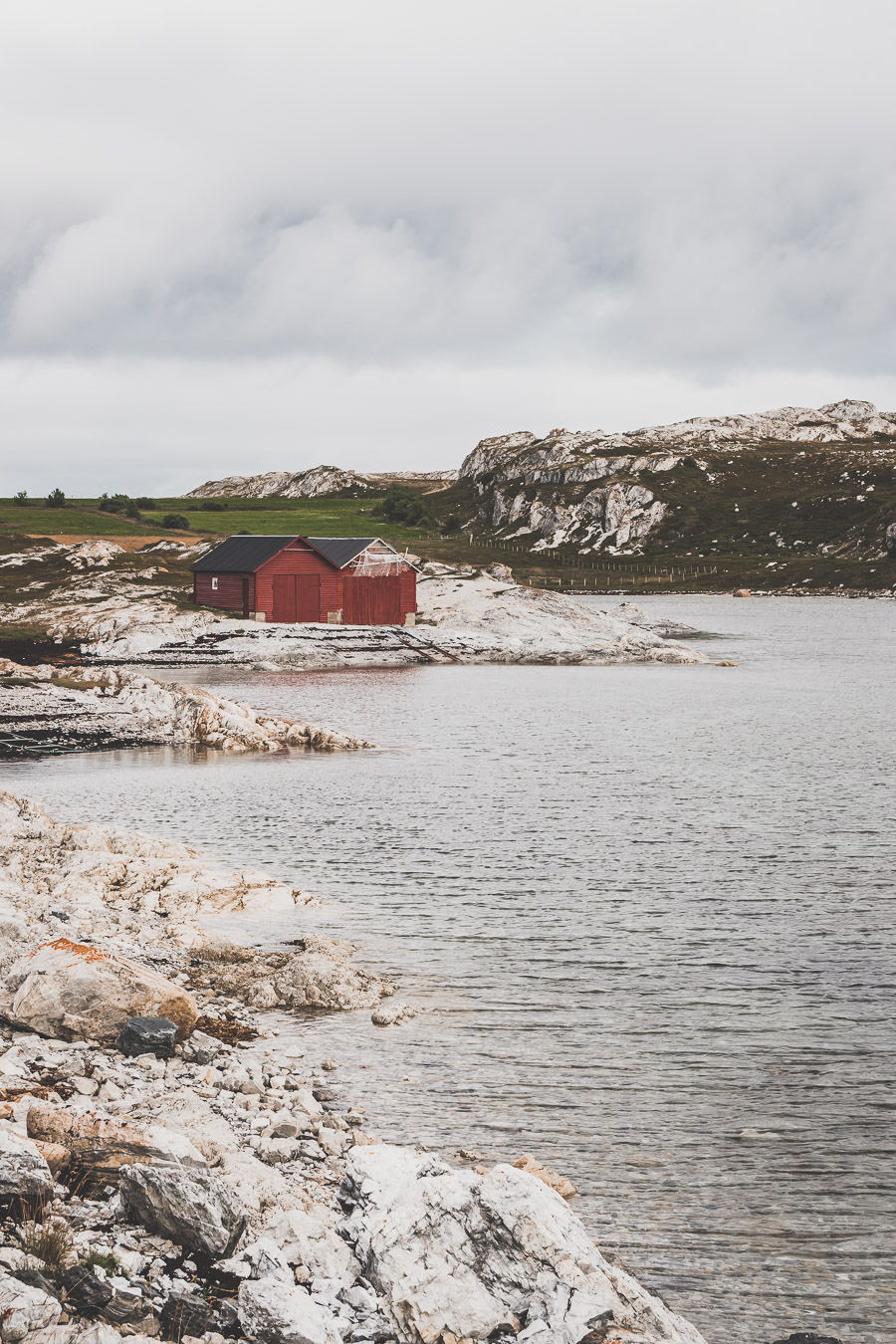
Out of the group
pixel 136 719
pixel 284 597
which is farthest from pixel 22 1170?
pixel 284 597

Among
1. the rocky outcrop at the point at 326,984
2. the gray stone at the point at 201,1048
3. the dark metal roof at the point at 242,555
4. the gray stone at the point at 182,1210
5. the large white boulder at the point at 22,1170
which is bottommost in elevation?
the rocky outcrop at the point at 326,984

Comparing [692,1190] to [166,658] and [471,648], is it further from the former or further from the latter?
[471,648]

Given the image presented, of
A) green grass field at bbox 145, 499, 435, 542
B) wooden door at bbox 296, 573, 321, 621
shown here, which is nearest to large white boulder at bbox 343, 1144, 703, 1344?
wooden door at bbox 296, 573, 321, 621

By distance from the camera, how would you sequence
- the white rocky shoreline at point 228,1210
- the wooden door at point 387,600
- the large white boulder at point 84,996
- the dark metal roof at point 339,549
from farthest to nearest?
1. the wooden door at point 387,600
2. the dark metal roof at point 339,549
3. the large white boulder at point 84,996
4. the white rocky shoreline at point 228,1210

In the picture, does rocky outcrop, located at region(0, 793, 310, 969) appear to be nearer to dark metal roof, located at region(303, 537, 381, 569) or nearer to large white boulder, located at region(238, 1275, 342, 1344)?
large white boulder, located at region(238, 1275, 342, 1344)

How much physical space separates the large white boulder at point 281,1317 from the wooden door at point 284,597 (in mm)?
83651

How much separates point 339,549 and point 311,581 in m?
4.61

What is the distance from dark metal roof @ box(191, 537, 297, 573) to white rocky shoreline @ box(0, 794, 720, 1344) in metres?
77.2

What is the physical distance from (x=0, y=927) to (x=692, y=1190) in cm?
1003

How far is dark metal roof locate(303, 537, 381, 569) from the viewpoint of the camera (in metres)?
A: 91.4

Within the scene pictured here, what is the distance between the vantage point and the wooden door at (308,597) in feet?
297

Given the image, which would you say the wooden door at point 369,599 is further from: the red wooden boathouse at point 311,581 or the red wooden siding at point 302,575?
the red wooden siding at point 302,575

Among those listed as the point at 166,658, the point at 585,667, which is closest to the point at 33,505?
the point at 166,658

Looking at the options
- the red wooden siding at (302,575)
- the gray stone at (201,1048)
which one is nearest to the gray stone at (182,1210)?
the gray stone at (201,1048)
